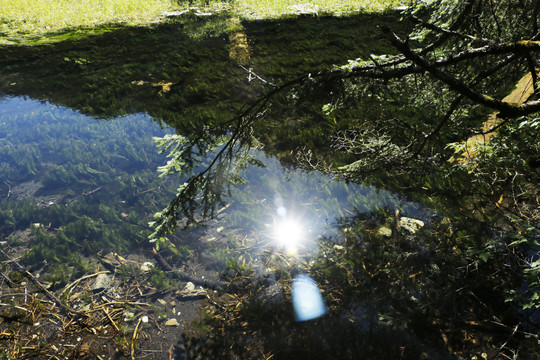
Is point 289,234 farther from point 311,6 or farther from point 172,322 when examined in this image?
point 311,6

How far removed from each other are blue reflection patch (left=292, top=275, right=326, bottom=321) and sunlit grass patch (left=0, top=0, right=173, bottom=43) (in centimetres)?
1408

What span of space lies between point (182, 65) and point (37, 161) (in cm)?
510

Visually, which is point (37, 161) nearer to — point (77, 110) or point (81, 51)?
point (77, 110)

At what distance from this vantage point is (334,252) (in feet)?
13.2

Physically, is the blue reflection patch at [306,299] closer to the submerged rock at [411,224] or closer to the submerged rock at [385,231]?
the submerged rock at [385,231]

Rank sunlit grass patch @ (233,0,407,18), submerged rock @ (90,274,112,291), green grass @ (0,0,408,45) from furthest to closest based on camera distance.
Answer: sunlit grass patch @ (233,0,407,18), green grass @ (0,0,408,45), submerged rock @ (90,274,112,291)

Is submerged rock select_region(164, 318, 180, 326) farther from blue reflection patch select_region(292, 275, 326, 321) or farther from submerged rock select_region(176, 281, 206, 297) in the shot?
blue reflection patch select_region(292, 275, 326, 321)

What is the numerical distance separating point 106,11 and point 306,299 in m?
16.4

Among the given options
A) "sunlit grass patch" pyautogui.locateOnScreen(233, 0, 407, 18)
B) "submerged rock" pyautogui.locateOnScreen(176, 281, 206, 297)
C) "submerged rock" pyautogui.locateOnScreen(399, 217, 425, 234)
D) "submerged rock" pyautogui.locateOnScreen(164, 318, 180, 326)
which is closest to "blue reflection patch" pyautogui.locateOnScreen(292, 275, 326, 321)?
"submerged rock" pyautogui.locateOnScreen(176, 281, 206, 297)

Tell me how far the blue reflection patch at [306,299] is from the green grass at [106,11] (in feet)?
42.0

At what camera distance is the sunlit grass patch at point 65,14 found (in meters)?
12.1

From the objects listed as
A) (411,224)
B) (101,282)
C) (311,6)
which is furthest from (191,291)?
(311,6)

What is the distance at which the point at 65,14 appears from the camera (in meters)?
13.4

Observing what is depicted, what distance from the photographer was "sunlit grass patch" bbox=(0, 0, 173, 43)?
12.1 m
